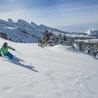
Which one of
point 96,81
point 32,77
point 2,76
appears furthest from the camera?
point 96,81

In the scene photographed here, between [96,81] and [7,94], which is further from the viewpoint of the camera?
[96,81]

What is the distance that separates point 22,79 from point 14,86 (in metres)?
1.45

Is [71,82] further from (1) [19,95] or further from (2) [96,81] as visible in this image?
(1) [19,95]

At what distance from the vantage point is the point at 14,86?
10.3 metres

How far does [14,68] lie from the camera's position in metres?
14.3

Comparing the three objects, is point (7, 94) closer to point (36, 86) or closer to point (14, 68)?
point (36, 86)

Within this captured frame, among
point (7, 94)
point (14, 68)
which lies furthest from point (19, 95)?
point (14, 68)

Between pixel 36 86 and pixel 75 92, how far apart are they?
1698mm

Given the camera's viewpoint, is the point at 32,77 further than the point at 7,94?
Yes

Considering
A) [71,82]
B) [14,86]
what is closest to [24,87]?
[14,86]

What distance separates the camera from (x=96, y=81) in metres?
13.7

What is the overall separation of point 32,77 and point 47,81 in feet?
2.91

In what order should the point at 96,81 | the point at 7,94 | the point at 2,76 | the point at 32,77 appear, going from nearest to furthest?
the point at 7,94
the point at 2,76
the point at 32,77
the point at 96,81

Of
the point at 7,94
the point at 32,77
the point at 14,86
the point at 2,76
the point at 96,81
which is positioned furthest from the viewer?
the point at 96,81
